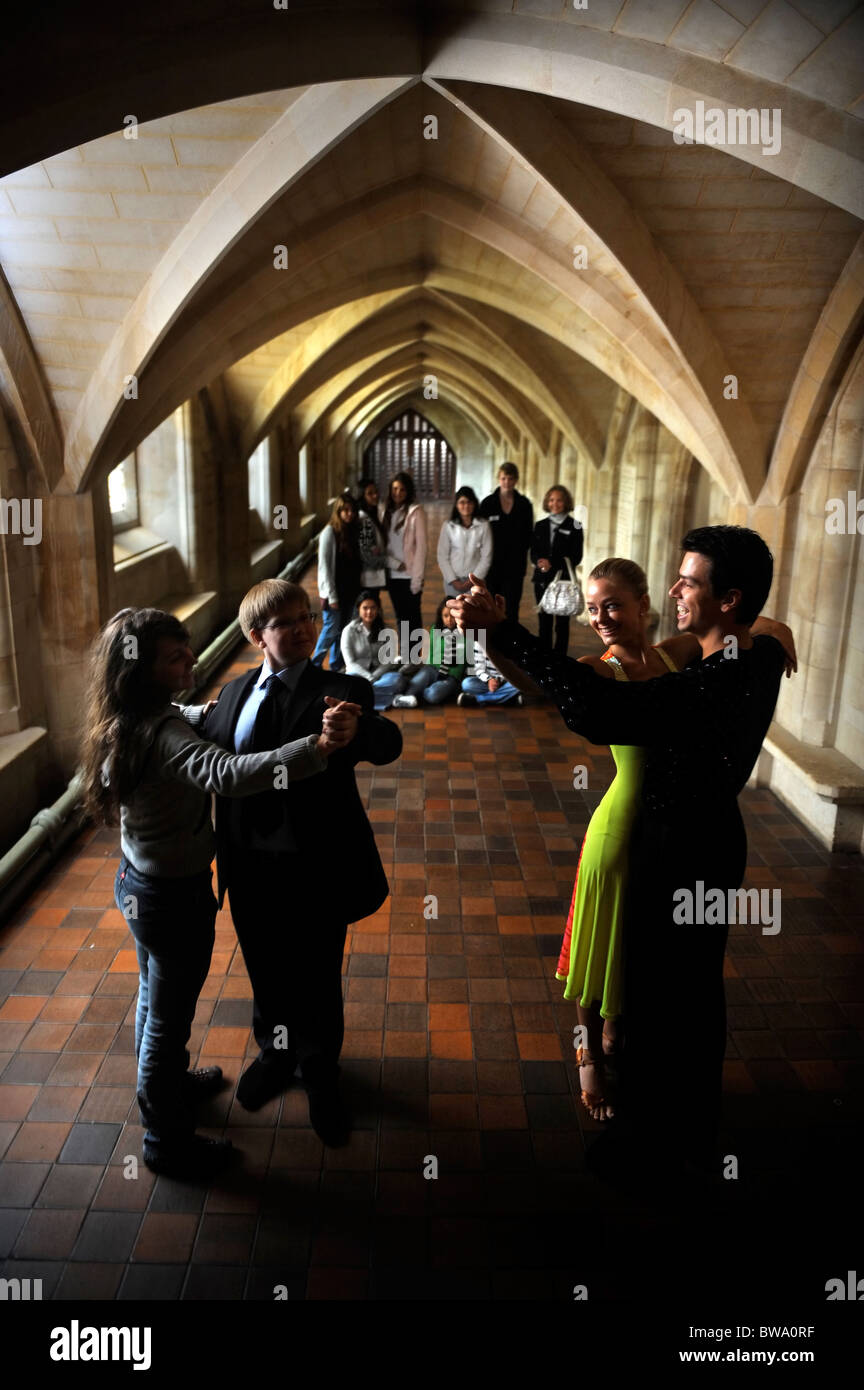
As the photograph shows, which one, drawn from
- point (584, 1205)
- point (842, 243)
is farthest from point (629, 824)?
point (842, 243)

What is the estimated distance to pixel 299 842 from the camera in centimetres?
265

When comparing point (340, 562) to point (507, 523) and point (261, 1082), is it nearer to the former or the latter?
point (507, 523)

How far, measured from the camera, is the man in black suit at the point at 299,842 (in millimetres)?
2594

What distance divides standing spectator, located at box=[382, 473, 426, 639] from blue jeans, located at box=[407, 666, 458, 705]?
1.87 ft

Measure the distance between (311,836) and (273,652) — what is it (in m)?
0.52

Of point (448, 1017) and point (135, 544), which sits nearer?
point (448, 1017)

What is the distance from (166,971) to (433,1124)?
3.26ft

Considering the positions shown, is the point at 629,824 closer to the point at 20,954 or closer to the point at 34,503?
the point at 20,954

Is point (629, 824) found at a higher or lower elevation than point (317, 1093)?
higher

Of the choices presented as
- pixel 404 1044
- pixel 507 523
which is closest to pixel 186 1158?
pixel 404 1044

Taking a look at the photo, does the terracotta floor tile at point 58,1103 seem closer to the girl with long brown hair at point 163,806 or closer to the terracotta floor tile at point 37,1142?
the terracotta floor tile at point 37,1142

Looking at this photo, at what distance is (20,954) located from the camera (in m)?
3.83

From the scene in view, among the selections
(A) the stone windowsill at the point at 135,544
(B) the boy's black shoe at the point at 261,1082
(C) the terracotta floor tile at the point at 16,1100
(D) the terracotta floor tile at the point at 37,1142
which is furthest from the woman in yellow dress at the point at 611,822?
(A) the stone windowsill at the point at 135,544
